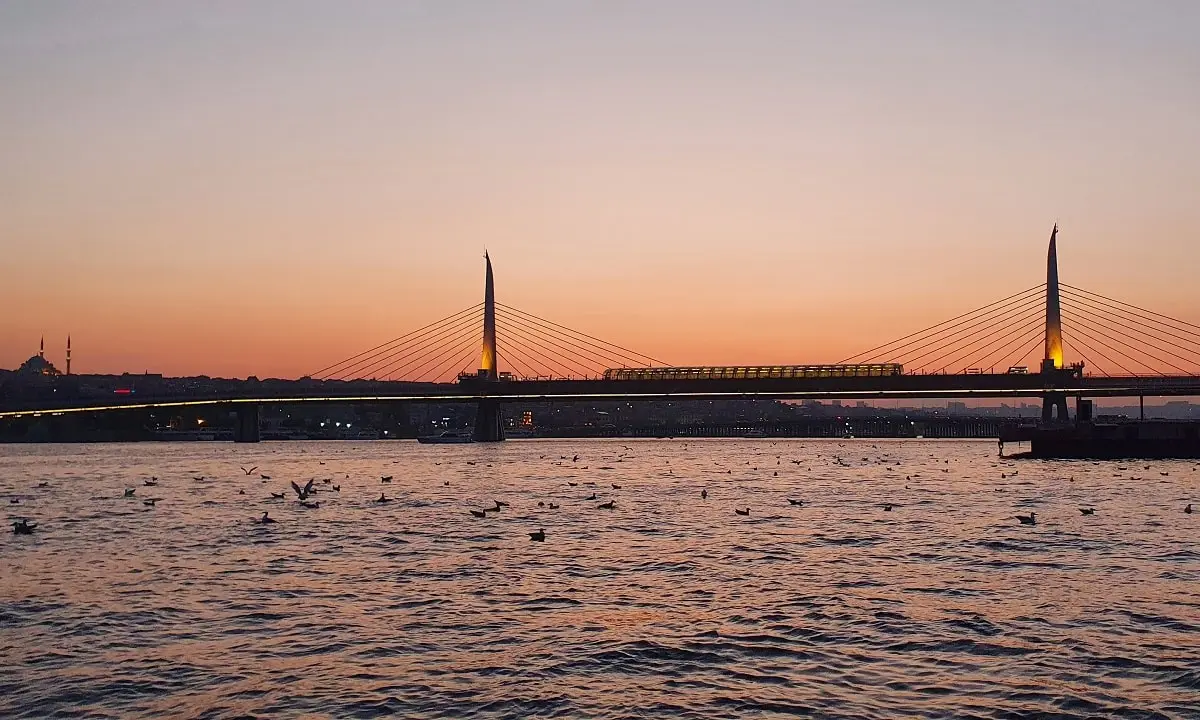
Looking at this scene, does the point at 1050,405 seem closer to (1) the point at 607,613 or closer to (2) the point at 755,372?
(2) the point at 755,372

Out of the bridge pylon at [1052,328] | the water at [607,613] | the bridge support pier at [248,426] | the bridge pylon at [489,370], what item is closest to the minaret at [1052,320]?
the bridge pylon at [1052,328]

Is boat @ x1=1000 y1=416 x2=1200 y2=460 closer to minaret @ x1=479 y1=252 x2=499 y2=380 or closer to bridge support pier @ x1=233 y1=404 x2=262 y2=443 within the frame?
minaret @ x1=479 y1=252 x2=499 y2=380

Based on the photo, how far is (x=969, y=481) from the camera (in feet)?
254

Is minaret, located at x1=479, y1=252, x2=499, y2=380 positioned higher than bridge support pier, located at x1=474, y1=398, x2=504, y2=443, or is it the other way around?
minaret, located at x1=479, y1=252, x2=499, y2=380

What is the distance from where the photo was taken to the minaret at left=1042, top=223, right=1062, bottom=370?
13400 centimetres

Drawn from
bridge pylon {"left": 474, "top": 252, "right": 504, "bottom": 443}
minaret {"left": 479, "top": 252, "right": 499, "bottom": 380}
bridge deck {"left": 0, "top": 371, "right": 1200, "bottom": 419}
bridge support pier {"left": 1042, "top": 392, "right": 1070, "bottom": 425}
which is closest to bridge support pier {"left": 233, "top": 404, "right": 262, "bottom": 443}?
bridge deck {"left": 0, "top": 371, "right": 1200, "bottom": 419}

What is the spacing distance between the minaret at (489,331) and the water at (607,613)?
9945 cm

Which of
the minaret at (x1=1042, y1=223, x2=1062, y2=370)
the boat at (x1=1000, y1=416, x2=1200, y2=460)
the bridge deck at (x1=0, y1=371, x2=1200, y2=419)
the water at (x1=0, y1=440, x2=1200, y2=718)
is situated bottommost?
the water at (x1=0, y1=440, x2=1200, y2=718)

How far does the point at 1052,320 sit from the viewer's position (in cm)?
13562

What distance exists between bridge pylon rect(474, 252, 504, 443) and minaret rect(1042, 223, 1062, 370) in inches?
2770

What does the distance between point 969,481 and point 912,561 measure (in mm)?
46283

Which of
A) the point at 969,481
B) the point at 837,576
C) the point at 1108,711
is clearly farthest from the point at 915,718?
the point at 969,481

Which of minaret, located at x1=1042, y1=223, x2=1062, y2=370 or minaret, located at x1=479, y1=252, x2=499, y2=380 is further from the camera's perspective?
minaret, located at x1=479, y1=252, x2=499, y2=380

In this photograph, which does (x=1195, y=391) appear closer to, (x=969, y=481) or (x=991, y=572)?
(x=969, y=481)
